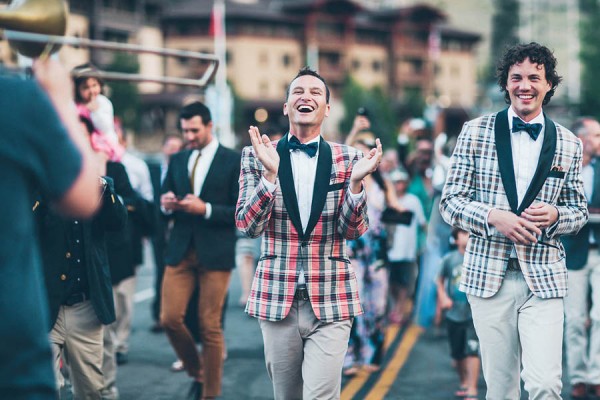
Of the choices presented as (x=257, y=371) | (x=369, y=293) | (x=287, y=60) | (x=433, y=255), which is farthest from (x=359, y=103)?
(x=257, y=371)

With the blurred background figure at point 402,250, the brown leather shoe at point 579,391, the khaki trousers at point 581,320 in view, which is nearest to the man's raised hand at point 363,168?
the khaki trousers at point 581,320

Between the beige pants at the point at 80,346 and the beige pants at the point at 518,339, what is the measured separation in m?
2.27

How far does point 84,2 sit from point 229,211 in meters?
59.2

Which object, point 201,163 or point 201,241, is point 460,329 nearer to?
point 201,241

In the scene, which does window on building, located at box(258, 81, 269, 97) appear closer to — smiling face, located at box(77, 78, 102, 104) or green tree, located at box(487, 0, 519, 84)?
green tree, located at box(487, 0, 519, 84)

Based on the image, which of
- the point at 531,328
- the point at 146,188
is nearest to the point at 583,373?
the point at 531,328

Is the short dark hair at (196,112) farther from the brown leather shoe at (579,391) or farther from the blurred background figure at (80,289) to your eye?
the brown leather shoe at (579,391)

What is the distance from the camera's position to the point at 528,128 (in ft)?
16.1

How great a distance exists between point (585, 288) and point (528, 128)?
121 inches

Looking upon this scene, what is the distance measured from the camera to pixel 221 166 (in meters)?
7.17

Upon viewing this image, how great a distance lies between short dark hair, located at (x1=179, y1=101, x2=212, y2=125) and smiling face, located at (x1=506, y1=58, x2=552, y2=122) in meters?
3.01

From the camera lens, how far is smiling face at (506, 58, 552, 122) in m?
4.97

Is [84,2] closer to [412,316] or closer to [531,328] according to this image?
[412,316]

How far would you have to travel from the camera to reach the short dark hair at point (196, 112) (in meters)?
7.32
